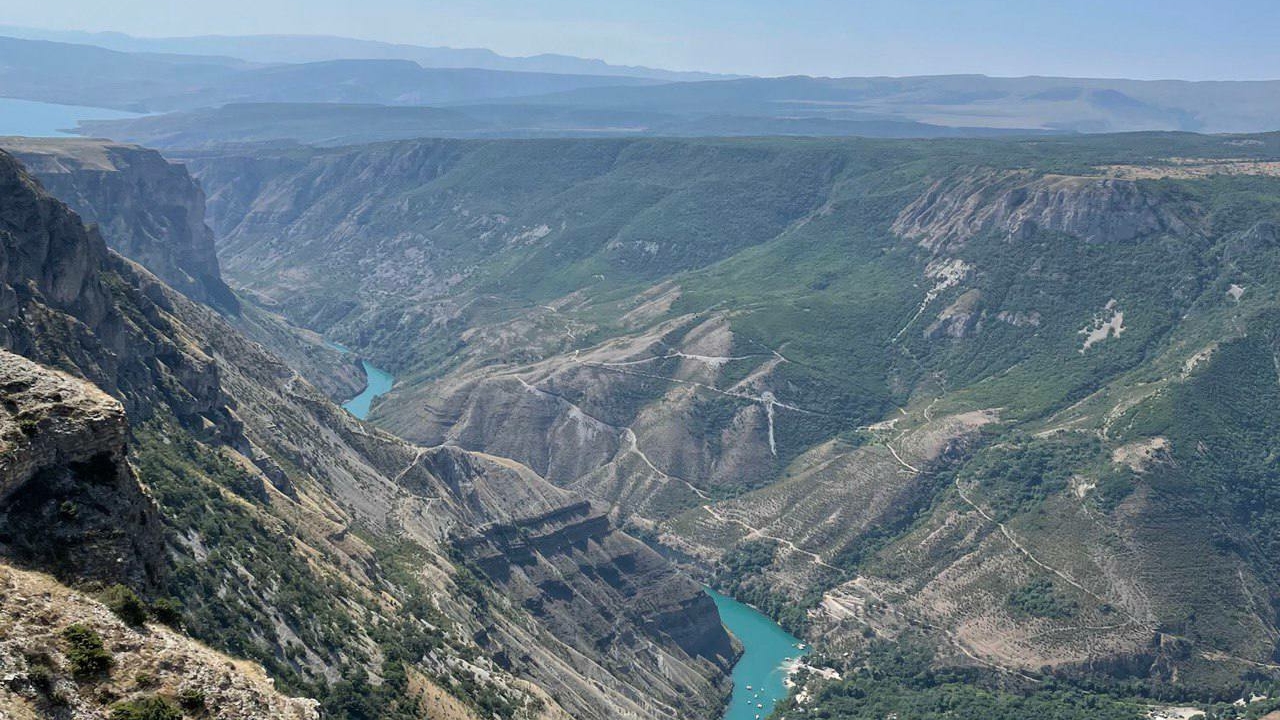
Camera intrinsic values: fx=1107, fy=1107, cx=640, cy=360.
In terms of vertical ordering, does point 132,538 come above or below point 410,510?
above

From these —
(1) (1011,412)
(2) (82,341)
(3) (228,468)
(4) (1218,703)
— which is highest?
(2) (82,341)

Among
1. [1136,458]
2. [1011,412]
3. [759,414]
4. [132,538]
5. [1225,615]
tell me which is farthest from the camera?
[759,414]

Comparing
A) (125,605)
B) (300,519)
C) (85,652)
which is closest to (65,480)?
(125,605)

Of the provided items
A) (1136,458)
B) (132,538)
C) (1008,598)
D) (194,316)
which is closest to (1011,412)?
(1136,458)

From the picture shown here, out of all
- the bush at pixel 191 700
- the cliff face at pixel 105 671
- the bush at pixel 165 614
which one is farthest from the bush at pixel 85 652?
the bush at pixel 165 614

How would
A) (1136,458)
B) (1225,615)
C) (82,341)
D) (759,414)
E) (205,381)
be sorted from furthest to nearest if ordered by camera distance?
(759,414), (1136,458), (1225,615), (205,381), (82,341)

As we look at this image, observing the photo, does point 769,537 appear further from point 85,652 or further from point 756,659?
point 85,652

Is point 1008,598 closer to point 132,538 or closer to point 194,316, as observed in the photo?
point 194,316
